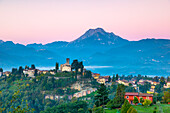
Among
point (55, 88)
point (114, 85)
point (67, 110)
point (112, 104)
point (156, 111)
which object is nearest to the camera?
point (156, 111)

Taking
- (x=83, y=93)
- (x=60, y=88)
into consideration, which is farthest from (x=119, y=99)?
(x=60, y=88)

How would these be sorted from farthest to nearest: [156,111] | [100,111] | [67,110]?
1. [67,110]
2. [100,111]
3. [156,111]

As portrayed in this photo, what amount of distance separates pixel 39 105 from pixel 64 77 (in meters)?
16.0

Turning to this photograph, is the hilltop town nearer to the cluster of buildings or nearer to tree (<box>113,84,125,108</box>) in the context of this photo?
the cluster of buildings

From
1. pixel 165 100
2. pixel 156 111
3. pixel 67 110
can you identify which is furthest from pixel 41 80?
pixel 156 111

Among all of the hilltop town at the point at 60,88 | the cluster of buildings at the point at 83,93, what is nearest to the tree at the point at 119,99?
the hilltop town at the point at 60,88

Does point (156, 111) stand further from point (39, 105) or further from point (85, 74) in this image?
point (85, 74)

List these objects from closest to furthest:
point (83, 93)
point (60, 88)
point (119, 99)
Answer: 1. point (119, 99)
2. point (83, 93)
3. point (60, 88)

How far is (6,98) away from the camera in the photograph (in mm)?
91938

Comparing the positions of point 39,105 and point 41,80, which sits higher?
point 41,80

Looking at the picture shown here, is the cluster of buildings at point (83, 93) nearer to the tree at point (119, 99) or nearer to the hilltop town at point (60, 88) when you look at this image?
the hilltop town at point (60, 88)

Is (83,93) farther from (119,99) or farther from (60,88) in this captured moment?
(119,99)

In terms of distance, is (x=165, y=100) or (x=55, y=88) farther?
(x=55, y=88)

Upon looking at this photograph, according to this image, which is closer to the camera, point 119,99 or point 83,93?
point 119,99
